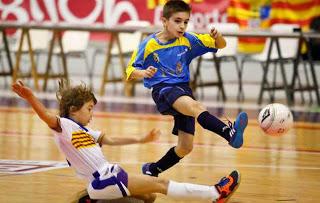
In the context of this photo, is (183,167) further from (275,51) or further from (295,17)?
(295,17)

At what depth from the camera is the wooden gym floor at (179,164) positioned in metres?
7.38

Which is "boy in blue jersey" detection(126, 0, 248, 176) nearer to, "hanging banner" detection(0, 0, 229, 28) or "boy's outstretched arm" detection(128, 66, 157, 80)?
"boy's outstretched arm" detection(128, 66, 157, 80)

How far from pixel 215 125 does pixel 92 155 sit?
1.39 m

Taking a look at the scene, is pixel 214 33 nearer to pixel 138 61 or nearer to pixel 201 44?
pixel 201 44

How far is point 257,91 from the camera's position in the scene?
18.2m

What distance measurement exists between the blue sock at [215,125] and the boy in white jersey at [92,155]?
80 cm

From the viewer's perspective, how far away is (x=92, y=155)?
6.12 m

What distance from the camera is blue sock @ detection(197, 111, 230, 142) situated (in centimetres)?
711

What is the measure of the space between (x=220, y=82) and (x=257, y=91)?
70.2 inches

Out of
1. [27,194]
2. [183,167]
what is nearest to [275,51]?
[183,167]

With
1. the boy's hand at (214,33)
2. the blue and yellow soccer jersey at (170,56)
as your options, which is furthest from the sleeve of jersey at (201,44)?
the boy's hand at (214,33)

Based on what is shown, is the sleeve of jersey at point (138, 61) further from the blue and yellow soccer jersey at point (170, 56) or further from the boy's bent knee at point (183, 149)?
the boy's bent knee at point (183, 149)

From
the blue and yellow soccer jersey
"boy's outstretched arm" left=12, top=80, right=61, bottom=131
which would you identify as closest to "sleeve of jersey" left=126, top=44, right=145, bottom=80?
the blue and yellow soccer jersey

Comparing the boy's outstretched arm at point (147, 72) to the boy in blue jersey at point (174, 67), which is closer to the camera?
the boy's outstretched arm at point (147, 72)
